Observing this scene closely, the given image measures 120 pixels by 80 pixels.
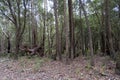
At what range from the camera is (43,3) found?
21.2 metres

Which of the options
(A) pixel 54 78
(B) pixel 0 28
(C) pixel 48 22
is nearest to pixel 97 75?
(A) pixel 54 78

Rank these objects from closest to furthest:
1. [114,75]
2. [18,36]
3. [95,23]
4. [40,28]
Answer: [114,75], [18,36], [95,23], [40,28]

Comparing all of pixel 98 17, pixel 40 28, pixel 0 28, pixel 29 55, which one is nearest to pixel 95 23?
pixel 98 17

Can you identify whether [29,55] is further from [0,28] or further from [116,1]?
[0,28]

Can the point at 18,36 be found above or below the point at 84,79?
above

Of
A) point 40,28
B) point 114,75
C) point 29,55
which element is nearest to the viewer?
point 114,75

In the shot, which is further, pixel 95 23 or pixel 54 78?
pixel 95 23

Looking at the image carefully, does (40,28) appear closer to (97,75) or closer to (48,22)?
(48,22)

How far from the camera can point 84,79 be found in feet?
24.4

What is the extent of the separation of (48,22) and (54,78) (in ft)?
54.9

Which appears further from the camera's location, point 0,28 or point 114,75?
point 0,28

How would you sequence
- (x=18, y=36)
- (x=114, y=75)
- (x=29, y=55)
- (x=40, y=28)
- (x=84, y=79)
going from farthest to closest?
(x=40, y=28) → (x=29, y=55) → (x=18, y=36) → (x=114, y=75) → (x=84, y=79)

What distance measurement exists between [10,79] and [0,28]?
70.0ft

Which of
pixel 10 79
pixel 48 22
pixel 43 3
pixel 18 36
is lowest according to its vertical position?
pixel 10 79
